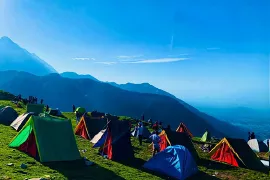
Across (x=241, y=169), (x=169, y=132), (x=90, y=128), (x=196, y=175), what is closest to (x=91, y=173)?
(x=196, y=175)

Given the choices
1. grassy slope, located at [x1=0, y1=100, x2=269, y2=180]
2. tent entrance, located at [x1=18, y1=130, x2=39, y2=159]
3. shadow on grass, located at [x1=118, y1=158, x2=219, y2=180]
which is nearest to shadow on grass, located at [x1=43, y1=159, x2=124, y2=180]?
grassy slope, located at [x1=0, y1=100, x2=269, y2=180]

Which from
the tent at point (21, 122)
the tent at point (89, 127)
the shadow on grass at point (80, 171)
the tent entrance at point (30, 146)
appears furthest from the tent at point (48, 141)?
the tent at point (89, 127)

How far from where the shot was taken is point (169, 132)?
2661 cm

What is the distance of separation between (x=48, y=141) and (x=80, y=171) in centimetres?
376

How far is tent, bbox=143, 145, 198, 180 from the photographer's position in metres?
18.7

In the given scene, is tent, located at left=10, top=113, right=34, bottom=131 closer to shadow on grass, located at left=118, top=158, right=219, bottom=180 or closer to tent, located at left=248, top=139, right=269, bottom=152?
shadow on grass, located at left=118, top=158, right=219, bottom=180

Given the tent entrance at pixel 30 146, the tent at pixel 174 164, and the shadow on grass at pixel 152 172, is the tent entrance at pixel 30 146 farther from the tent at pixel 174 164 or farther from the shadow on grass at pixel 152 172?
the tent at pixel 174 164

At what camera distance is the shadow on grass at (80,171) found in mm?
16438

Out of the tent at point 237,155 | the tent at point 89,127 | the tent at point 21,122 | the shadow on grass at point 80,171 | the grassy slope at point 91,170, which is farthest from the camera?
the tent at point 89,127

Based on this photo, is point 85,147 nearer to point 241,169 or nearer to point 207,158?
point 207,158

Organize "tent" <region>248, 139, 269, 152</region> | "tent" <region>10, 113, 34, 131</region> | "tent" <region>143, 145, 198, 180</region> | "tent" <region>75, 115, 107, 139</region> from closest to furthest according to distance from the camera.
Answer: "tent" <region>143, 145, 198, 180</region> → "tent" <region>10, 113, 34, 131</region> → "tent" <region>75, 115, 107, 139</region> → "tent" <region>248, 139, 269, 152</region>

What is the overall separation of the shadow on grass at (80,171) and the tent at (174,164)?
3702 mm

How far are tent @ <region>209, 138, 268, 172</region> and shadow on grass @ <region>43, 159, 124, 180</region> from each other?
1240 centimetres

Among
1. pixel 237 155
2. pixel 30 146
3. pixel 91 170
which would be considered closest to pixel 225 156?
pixel 237 155
